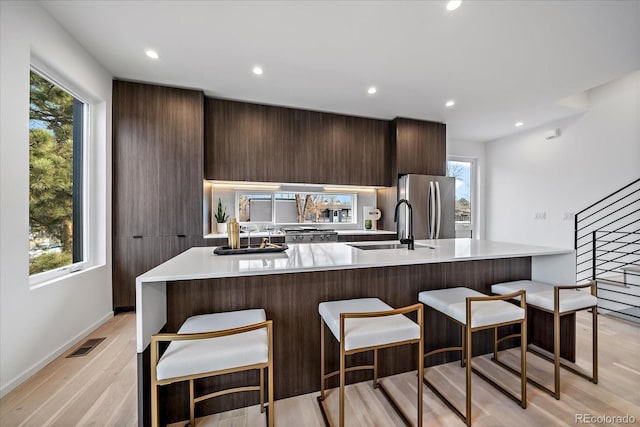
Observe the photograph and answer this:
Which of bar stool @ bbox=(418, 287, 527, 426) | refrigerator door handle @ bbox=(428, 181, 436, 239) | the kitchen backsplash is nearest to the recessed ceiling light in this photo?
bar stool @ bbox=(418, 287, 527, 426)

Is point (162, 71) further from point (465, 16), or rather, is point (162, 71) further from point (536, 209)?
point (536, 209)

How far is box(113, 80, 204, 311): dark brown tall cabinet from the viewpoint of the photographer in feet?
9.44

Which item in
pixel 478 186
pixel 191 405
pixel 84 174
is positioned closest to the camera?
pixel 191 405

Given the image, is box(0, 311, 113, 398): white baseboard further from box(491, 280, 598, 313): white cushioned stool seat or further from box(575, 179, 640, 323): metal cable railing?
box(575, 179, 640, 323): metal cable railing

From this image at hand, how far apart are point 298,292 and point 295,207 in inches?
102

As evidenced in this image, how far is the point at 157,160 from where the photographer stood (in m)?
2.99

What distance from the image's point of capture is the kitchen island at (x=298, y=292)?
4.16 feet

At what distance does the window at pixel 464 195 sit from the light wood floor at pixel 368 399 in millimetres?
3605

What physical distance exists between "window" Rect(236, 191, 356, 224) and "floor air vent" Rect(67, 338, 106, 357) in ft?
6.72

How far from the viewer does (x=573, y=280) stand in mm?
1876

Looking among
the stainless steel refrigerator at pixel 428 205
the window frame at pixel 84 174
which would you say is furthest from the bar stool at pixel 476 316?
the window frame at pixel 84 174

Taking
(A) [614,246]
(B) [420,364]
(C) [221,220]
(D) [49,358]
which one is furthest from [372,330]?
(A) [614,246]

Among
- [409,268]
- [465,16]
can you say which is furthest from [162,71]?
[409,268]

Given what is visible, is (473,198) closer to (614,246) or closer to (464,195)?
(464,195)
